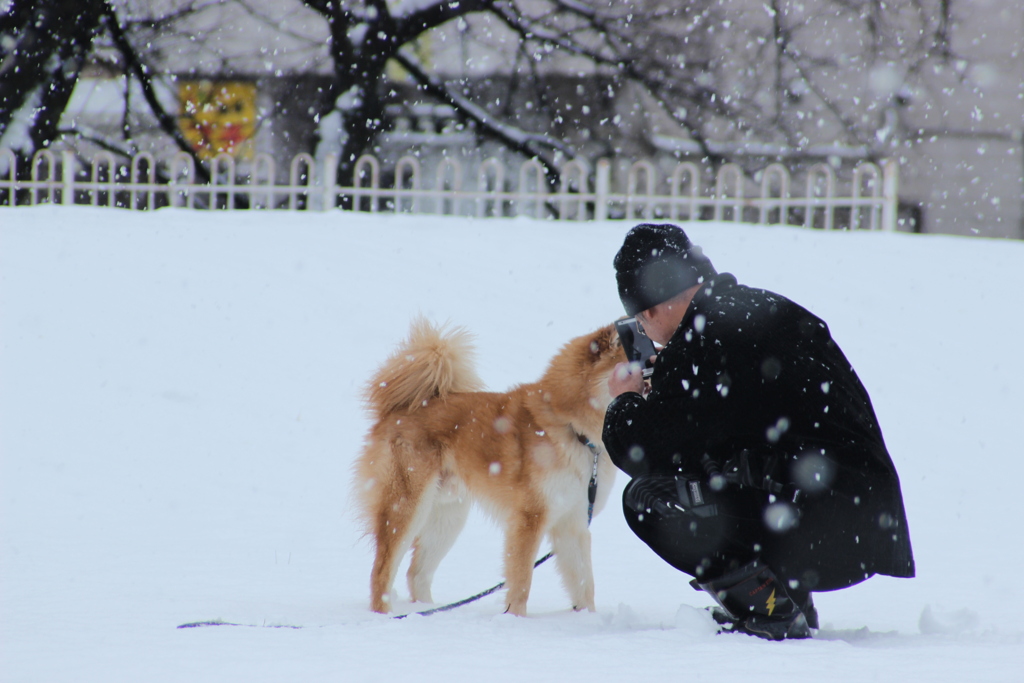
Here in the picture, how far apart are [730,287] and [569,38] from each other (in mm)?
15171

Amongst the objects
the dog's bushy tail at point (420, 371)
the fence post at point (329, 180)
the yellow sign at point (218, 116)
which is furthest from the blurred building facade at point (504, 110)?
the dog's bushy tail at point (420, 371)

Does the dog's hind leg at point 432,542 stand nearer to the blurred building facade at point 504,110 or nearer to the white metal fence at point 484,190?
the white metal fence at point 484,190

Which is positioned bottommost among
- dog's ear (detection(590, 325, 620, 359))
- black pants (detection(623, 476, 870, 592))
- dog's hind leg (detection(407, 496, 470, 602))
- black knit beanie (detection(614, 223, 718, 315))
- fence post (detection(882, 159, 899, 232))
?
dog's hind leg (detection(407, 496, 470, 602))

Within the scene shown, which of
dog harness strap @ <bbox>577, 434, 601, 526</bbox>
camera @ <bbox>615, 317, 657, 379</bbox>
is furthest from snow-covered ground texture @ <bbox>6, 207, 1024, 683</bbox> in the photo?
camera @ <bbox>615, 317, 657, 379</bbox>

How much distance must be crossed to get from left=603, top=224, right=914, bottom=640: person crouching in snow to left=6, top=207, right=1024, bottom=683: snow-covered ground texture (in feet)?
0.71

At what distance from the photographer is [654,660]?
80.9 inches

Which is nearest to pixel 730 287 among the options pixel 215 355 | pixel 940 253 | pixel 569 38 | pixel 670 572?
pixel 670 572

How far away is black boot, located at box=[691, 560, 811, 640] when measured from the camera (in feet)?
7.88

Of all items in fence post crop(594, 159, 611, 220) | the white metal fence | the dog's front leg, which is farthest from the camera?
fence post crop(594, 159, 611, 220)

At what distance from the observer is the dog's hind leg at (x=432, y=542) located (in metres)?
3.94

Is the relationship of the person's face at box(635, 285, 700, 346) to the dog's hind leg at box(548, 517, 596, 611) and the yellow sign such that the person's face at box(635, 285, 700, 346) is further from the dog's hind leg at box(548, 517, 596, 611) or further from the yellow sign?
the yellow sign

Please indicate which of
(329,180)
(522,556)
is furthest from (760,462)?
(329,180)

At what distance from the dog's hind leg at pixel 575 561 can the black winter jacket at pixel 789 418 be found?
1.25 meters

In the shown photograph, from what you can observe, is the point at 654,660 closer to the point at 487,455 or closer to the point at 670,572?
the point at 487,455
